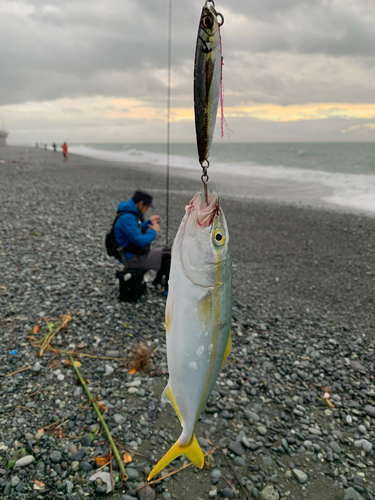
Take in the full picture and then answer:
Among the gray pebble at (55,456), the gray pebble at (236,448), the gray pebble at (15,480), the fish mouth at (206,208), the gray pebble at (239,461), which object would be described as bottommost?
the gray pebble at (239,461)

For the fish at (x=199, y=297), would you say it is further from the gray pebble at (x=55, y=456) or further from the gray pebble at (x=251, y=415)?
the gray pebble at (x=251, y=415)

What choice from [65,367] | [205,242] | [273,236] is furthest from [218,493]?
[273,236]

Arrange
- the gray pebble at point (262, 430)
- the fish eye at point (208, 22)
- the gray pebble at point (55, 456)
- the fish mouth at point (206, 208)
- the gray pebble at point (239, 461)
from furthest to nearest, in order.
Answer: the gray pebble at point (262, 430) → the gray pebble at point (239, 461) → the gray pebble at point (55, 456) → the fish mouth at point (206, 208) → the fish eye at point (208, 22)

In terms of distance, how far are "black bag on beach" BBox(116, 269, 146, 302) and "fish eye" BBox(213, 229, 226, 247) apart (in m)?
5.03

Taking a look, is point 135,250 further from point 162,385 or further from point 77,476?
point 77,476

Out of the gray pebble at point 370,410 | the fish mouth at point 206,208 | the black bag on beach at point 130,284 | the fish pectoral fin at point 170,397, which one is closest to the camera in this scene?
the fish mouth at point 206,208

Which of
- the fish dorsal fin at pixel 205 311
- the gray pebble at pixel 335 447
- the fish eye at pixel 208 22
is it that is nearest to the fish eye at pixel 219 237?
the fish dorsal fin at pixel 205 311

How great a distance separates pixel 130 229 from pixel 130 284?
3.68ft

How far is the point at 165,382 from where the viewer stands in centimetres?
495

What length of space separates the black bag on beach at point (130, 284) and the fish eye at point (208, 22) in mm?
5593

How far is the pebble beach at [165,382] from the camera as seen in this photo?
3.65 metres

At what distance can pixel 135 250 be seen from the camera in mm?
6895

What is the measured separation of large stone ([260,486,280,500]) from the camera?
11.7 feet

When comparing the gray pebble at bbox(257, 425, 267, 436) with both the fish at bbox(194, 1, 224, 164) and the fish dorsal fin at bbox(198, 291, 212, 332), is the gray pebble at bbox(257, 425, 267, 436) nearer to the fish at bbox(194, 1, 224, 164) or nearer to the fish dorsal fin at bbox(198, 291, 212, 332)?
the fish dorsal fin at bbox(198, 291, 212, 332)
